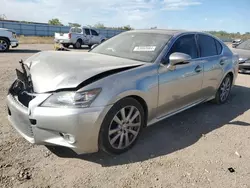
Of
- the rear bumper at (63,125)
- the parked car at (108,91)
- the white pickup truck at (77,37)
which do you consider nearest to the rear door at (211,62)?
the parked car at (108,91)

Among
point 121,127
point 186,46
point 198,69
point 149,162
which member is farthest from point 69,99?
point 198,69

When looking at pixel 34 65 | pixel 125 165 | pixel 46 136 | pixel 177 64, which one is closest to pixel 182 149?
pixel 125 165

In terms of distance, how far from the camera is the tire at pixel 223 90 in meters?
5.51

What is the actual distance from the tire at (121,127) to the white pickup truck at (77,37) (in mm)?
16569

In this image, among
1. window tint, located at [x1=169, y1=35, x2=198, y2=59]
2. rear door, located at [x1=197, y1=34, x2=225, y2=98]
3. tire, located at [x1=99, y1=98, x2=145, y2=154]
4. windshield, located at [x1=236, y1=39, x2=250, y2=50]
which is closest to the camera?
tire, located at [x1=99, y1=98, x2=145, y2=154]

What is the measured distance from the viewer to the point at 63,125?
270 centimetres

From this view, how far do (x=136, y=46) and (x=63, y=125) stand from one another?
6.42 ft

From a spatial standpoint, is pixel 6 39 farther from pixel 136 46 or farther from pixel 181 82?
pixel 181 82

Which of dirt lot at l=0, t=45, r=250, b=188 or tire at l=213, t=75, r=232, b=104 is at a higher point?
tire at l=213, t=75, r=232, b=104

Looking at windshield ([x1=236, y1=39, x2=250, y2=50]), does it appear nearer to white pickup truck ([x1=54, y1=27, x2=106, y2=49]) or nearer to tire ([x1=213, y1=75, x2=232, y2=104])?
tire ([x1=213, y1=75, x2=232, y2=104])

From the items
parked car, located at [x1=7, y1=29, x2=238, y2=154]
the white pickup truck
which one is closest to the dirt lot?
parked car, located at [x1=7, y1=29, x2=238, y2=154]

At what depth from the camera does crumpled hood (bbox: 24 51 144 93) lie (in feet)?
9.20

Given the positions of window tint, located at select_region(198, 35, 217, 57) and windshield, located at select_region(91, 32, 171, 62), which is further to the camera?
window tint, located at select_region(198, 35, 217, 57)

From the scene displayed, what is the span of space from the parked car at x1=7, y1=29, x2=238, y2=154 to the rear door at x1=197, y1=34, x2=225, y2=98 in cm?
18
